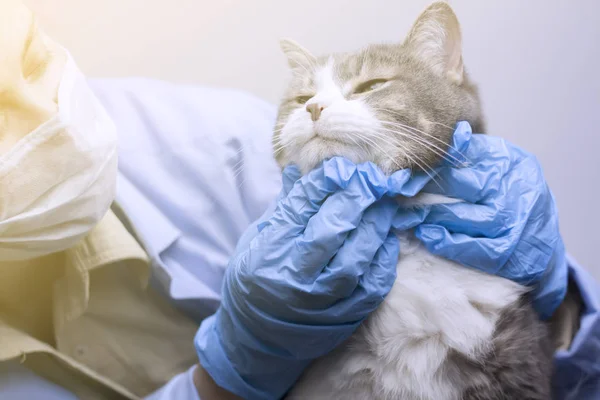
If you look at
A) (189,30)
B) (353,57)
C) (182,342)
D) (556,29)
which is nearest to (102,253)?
(182,342)

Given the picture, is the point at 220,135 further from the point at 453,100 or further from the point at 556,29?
the point at 556,29

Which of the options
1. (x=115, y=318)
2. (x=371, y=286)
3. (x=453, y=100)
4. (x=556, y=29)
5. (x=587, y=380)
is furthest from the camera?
(x=556, y=29)

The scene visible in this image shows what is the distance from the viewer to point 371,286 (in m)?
0.81

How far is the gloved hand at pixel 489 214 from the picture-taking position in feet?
2.72

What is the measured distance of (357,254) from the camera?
80 cm

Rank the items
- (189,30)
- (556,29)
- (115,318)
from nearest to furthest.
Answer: (115,318), (556,29), (189,30)

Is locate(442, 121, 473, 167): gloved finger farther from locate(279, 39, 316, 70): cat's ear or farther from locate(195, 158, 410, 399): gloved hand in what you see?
locate(279, 39, 316, 70): cat's ear

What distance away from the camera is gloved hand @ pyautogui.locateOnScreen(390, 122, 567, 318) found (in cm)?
83

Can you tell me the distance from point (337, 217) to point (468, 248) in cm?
21

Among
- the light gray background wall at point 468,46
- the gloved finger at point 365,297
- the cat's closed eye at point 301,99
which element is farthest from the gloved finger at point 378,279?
the light gray background wall at point 468,46

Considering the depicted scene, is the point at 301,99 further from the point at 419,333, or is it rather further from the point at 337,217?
the point at 419,333

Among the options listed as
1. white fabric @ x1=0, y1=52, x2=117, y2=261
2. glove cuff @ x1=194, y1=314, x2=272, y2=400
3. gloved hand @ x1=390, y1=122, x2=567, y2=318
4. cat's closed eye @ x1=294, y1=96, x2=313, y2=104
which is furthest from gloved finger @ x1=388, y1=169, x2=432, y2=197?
white fabric @ x1=0, y1=52, x2=117, y2=261

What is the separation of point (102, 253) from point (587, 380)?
1005 mm

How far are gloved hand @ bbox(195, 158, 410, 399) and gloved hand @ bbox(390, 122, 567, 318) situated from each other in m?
0.06
